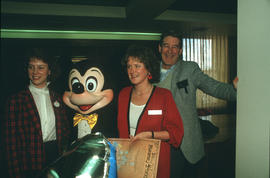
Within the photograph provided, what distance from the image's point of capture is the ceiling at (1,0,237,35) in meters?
2.92

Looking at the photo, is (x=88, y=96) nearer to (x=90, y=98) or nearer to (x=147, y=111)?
(x=90, y=98)

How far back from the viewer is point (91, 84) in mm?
1167

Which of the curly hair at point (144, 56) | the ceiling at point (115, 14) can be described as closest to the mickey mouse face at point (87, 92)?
the curly hair at point (144, 56)

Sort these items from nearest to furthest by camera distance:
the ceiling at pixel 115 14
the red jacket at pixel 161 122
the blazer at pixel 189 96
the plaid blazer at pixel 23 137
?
1. the red jacket at pixel 161 122
2. the plaid blazer at pixel 23 137
3. the blazer at pixel 189 96
4. the ceiling at pixel 115 14

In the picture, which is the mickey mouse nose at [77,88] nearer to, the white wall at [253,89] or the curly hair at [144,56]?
the curly hair at [144,56]

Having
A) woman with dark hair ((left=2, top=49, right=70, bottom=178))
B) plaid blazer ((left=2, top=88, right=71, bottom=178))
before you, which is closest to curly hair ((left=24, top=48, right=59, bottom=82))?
woman with dark hair ((left=2, top=49, right=70, bottom=178))

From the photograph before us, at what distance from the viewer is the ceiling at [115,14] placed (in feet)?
9.58

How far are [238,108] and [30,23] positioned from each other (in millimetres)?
3979

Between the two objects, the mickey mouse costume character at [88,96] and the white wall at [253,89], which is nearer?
the white wall at [253,89]

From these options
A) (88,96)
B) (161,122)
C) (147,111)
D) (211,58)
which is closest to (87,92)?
(88,96)

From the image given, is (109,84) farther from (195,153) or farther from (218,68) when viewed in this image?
(218,68)

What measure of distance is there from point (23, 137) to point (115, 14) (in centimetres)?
268

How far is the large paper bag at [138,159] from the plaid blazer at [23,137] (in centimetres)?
68

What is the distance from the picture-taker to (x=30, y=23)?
3531 millimetres
